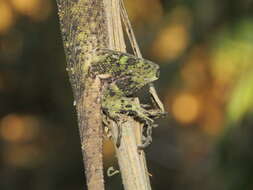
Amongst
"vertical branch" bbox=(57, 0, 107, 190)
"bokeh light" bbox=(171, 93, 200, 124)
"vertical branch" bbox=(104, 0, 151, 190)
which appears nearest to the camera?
"vertical branch" bbox=(104, 0, 151, 190)

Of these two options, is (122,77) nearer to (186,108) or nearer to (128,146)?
(128,146)

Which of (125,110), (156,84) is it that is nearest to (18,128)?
(156,84)

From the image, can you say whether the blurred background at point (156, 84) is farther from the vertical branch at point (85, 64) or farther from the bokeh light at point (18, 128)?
the vertical branch at point (85, 64)

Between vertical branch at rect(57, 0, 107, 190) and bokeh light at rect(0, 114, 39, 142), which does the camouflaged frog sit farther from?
bokeh light at rect(0, 114, 39, 142)

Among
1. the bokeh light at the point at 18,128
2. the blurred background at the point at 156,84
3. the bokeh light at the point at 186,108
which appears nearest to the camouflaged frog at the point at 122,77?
the blurred background at the point at 156,84

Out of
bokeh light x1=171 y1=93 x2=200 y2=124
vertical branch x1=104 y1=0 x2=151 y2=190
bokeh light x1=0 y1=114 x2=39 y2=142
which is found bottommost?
bokeh light x1=0 y1=114 x2=39 y2=142

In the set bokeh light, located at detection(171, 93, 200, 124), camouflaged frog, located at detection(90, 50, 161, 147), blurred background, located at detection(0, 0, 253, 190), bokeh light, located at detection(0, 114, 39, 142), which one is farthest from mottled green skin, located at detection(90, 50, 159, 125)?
bokeh light, located at detection(0, 114, 39, 142)

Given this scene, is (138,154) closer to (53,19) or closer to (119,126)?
(119,126)
